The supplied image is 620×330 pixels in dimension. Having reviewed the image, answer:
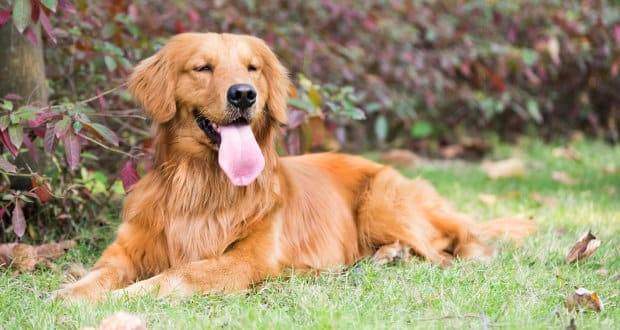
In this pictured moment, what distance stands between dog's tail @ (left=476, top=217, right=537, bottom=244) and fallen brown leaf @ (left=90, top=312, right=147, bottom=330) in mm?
2276

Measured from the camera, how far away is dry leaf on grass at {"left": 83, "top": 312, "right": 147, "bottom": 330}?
106 inches

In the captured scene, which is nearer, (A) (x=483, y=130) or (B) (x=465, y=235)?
(B) (x=465, y=235)

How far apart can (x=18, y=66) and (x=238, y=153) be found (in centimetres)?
145

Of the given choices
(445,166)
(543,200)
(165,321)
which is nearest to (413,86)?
(445,166)

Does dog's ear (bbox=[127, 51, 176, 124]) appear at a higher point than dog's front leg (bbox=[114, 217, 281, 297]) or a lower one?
higher

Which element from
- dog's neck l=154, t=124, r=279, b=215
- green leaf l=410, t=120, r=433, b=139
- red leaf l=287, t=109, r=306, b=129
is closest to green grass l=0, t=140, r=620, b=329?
dog's neck l=154, t=124, r=279, b=215

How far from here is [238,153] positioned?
3.61m

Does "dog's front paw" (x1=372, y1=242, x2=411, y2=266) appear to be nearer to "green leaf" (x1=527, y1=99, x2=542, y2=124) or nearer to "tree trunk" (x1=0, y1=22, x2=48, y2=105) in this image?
"tree trunk" (x1=0, y1=22, x2=48, y2=105)

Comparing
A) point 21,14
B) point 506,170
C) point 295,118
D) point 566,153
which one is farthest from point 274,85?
point 566,153

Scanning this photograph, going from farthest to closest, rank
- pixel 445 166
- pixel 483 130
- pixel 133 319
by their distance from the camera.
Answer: pixel 483 130 < pixel 445 166 < pixel 133 319

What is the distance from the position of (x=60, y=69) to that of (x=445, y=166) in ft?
12.6

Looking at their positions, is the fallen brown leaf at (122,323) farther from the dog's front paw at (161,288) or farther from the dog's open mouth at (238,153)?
the dog's open mouth at (238,153)

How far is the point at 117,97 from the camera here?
5164mm

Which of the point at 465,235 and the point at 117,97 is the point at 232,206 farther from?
the point at 117,97
